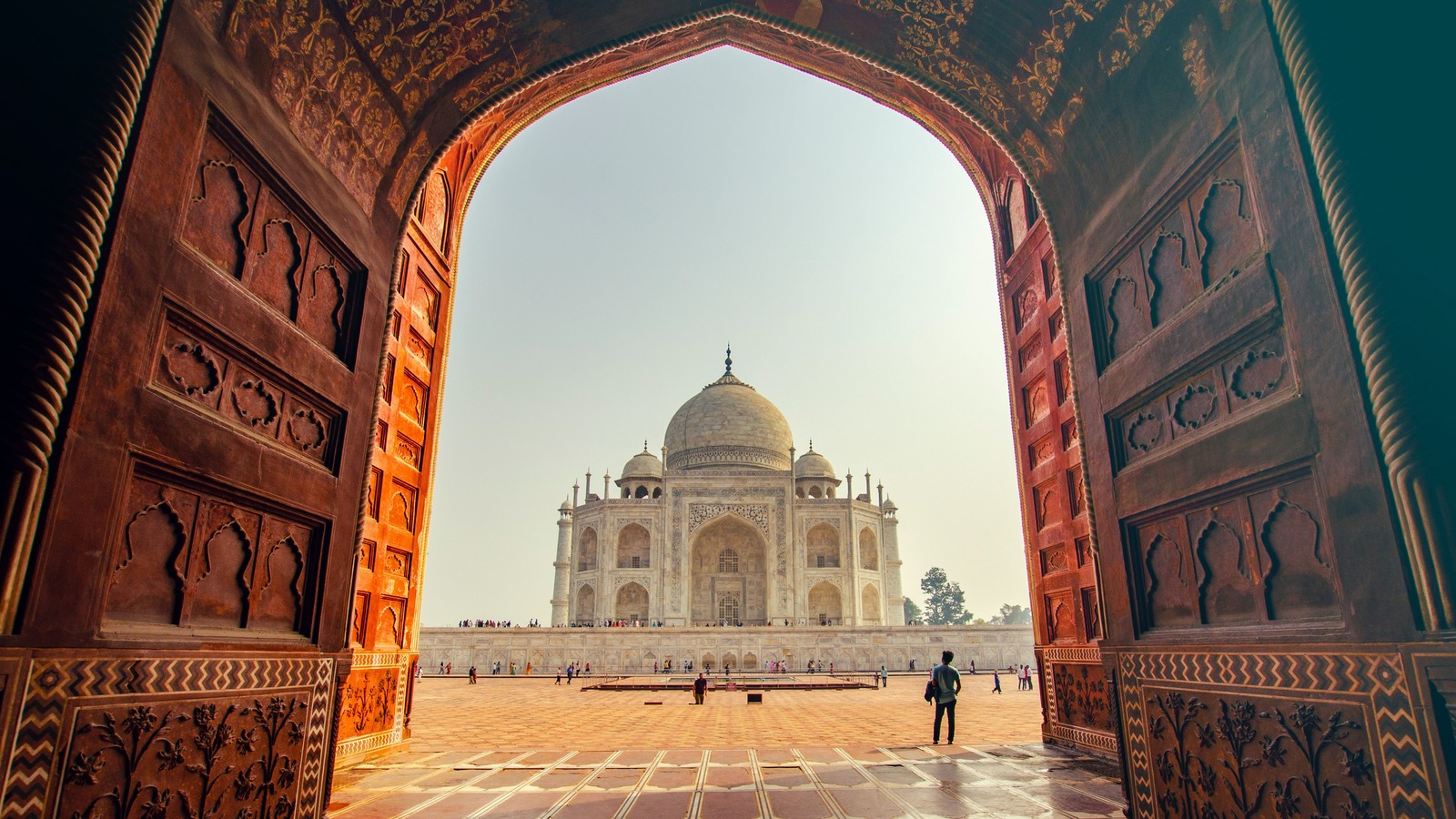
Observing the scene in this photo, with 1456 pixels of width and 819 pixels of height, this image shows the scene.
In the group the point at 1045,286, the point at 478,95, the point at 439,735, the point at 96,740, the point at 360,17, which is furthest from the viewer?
the point at 439,735

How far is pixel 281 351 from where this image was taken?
3.89m

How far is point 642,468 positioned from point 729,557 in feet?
27.9

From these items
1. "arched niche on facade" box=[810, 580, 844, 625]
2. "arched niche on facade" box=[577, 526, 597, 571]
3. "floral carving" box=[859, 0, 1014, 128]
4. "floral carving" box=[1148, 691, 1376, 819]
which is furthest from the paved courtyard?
"arched niche on facade" box=[577, 526, 597, 571]

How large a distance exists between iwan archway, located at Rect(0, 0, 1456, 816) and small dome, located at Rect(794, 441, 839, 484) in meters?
40.8

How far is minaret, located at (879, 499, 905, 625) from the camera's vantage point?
41638 millimetres

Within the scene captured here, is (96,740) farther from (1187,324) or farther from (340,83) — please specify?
(1187,324)

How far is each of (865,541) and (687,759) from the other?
113 ft

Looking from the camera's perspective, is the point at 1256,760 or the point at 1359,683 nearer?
the point at 1359,683

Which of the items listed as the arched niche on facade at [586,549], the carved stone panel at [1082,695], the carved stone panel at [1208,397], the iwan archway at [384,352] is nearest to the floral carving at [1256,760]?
the iwan archway at [384,352]

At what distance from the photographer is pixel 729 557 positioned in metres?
40.1

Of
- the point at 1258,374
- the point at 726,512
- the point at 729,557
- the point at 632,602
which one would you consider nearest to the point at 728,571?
the point at 729,557

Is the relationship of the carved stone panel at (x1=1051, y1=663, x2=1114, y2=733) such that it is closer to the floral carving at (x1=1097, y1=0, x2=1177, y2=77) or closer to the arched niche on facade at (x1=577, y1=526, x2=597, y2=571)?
the floral carving at (x1=1097, y1=0, x2=1177, y2=77)

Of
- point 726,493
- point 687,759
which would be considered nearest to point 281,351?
point 687,759

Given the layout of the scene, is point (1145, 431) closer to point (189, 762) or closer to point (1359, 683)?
point (1359, 683)
